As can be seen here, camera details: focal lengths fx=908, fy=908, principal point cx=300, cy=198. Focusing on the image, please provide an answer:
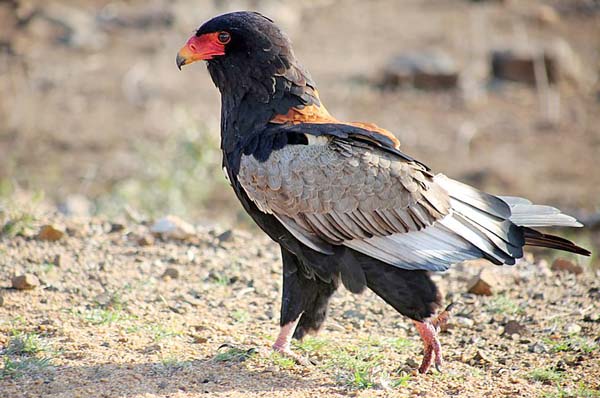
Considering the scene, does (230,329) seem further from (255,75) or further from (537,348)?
(537,348)

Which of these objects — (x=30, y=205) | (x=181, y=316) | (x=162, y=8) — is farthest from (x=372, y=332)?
(x=162, y=8)

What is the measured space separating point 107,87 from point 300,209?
10262 mm

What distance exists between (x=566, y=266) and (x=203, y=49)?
3.44m

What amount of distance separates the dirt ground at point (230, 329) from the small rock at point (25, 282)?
0.13 ft

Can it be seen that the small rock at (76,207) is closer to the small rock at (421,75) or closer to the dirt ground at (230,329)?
the dirt ground at (230,329)

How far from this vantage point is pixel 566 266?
697 centimetres

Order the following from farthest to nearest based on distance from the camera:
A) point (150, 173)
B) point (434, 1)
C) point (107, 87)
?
point (434, 1) → point (107, 87) → point (150, 173)

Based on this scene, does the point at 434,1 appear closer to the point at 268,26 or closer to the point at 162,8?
the point at 162,8

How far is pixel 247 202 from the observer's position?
4934 millimetres

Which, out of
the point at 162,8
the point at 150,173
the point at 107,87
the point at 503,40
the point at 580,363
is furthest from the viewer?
the point at 162,8

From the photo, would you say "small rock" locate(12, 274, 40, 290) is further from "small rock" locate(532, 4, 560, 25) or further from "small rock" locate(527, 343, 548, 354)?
"small rock" locate(532, 4, 560, 25)

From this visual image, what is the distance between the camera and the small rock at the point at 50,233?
662cm

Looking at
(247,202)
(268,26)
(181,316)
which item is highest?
(268,26)

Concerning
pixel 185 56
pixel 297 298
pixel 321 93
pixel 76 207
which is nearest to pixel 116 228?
pixel 76 207
